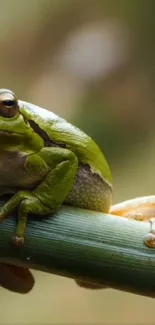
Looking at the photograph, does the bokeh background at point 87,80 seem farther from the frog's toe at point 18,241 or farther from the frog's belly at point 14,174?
the frog's toe at point 18,241

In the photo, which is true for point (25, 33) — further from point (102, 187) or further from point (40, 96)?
point (102, 187)

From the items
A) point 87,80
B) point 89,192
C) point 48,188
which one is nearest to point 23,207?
point 48,188

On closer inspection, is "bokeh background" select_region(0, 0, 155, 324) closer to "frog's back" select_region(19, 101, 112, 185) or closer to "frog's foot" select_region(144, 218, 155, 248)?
"frog's back" select_region(19, 101, 112, 185)

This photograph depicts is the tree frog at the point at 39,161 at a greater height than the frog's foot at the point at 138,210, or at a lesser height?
greater

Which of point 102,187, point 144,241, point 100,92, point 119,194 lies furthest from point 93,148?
point 100,92

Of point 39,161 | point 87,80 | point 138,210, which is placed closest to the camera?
point 39,161

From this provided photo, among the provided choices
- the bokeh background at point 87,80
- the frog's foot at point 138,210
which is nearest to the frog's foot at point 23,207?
the frog's foot at point 138,210

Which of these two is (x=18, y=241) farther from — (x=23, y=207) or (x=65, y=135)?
(x=65, y=135)
